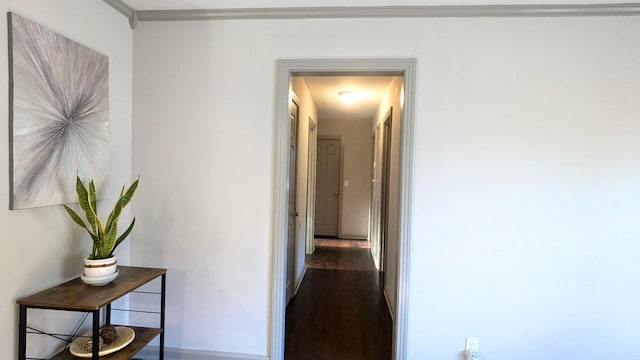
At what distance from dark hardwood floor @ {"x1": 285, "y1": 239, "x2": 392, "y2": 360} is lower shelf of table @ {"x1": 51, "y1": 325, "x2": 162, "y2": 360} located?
1.00 meters

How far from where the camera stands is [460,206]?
2.12 m

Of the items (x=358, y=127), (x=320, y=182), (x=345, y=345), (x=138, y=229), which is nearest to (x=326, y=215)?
(x=320, y=182)

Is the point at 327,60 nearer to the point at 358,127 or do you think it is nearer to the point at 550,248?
the point at 550,248

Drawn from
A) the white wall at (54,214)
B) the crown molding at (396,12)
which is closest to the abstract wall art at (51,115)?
the white wall at (54,214)

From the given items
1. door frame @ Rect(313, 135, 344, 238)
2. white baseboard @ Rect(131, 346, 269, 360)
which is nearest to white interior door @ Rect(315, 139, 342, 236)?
door frame @ Rect(313, 135, 344, 238)

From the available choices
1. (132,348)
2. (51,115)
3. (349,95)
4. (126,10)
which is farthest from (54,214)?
(349,95)

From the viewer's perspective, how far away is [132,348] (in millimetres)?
1786

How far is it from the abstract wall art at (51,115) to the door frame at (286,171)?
1080 mm

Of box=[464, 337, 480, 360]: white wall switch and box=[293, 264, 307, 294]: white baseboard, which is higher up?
box=[464, 337, 480, 360]: white wall switch

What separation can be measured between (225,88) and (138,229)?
3.80 ft

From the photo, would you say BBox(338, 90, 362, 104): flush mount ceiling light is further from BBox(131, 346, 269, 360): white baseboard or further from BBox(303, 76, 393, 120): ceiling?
BBox(131, 346, 269, 360): white baseboard

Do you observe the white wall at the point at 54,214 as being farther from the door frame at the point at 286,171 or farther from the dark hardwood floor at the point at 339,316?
the dark hardwood floor at the point at 339,316

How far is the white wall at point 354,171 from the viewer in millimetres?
6551

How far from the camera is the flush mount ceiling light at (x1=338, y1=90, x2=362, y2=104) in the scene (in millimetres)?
4411
